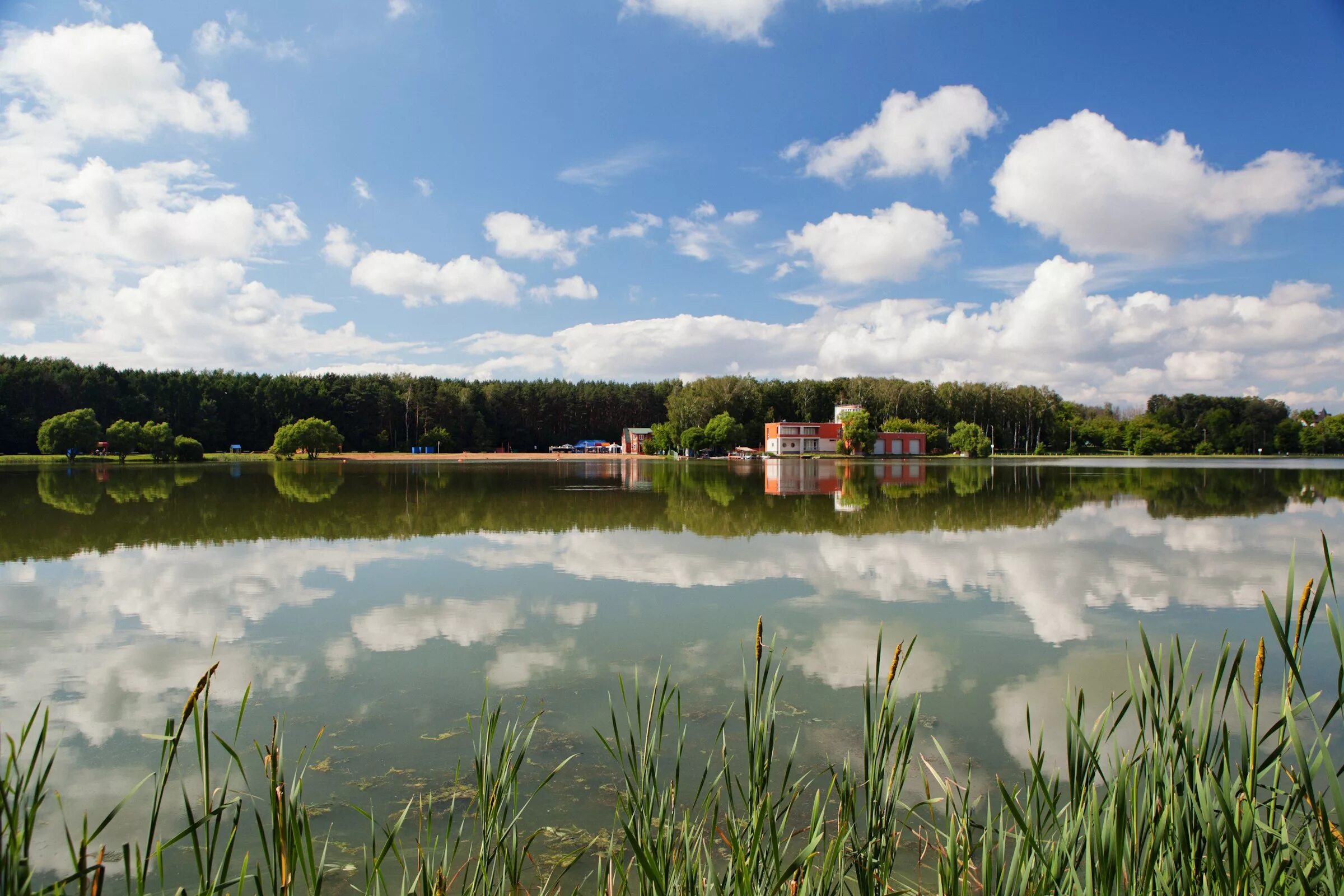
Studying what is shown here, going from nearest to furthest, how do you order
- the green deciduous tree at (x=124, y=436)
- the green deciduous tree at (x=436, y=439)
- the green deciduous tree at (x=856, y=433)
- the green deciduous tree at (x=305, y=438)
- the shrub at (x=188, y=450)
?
the green deciduous tree at (x=124, y=436) → the shrub at (x=188, y=450) → the green deciduous tree at (x=305, y=438) → the green deciduous tree at (x=856, y=433) → the green deciduous tree at (x=436, y=439)

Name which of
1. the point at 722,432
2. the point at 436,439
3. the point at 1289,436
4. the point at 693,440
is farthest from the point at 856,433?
the point at 1289,436

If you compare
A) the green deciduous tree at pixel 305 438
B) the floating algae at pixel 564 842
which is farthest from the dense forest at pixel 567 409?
the floating algae at pixel 564 842

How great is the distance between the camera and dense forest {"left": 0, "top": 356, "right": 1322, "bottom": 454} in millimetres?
70812

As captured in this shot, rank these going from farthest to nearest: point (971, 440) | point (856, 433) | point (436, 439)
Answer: point (436, 439) → point (971, 440) → point (856, 433)

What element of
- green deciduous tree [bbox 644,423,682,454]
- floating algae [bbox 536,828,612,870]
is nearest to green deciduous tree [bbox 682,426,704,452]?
green deciduous tree [bbox 644,423,682,454]

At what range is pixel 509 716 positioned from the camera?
569 cm

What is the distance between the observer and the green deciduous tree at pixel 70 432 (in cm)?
5481

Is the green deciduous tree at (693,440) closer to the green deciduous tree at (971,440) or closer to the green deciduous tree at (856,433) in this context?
the green deciduous tree at (856,433)

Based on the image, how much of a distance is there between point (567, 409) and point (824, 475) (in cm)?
5490

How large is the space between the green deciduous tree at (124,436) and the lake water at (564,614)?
3832cm

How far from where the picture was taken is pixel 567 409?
9475cm

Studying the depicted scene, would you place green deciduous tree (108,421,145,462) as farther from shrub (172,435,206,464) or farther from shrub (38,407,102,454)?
shrub (172,435,206,464)

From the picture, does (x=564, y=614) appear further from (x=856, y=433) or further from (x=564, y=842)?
(x=856, y=433)

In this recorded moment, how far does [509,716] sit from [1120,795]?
170 inches
